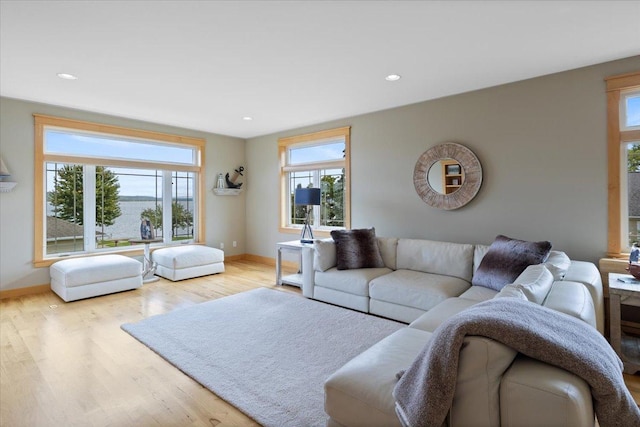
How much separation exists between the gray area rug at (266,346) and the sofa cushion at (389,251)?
0.82 meters

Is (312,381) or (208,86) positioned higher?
(208,86)

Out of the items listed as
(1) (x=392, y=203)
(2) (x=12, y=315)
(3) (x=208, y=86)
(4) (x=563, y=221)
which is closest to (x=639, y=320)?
(4) (x=563, y=221)

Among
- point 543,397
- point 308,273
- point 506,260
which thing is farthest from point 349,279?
point 543,397

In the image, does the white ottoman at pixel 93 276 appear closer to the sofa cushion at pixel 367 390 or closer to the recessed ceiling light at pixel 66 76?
the recessed ceiling light at pixel 66 76

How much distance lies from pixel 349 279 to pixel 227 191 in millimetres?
3673

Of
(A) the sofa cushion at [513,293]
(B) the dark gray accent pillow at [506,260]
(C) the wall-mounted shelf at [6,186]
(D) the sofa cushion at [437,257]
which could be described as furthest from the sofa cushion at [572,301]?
(C) the wall-mounted shelf at [6,186]

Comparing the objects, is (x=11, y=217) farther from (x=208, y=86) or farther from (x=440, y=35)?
(x=440, y=35)

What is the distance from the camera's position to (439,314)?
2.37 meters

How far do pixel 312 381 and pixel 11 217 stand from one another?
4.52 m

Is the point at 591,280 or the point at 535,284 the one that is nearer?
the point at 535,284

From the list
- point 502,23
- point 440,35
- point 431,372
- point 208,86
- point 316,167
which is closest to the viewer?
point 431,372

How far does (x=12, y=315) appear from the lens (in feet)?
11.6

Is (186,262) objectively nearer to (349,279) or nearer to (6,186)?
(6,186)

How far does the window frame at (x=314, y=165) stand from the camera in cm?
508
